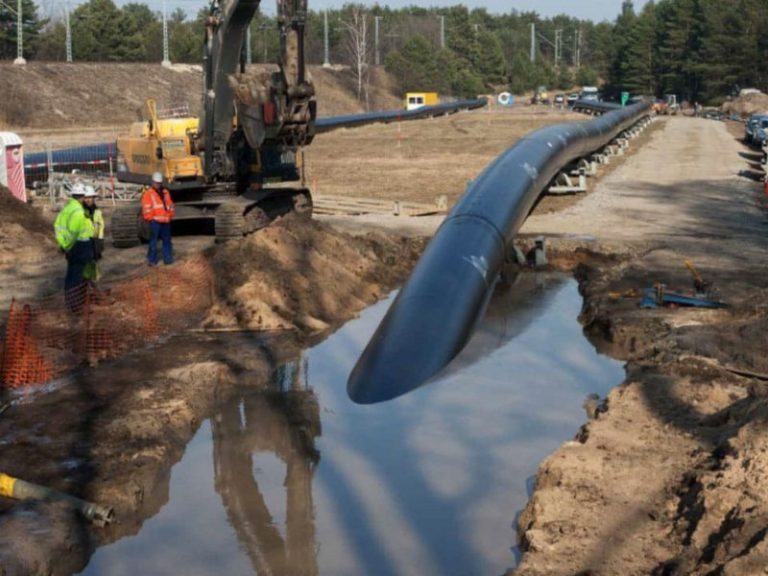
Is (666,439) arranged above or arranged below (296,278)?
below

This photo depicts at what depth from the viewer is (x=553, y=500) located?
29.4 ft

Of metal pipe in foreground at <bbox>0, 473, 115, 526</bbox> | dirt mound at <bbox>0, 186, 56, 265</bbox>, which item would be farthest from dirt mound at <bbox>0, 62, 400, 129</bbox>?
metal pipe in foreground at <bbox>0, 473, 115, 526</bbox>

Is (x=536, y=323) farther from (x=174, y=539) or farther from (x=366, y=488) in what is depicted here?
(x=174, y=539)

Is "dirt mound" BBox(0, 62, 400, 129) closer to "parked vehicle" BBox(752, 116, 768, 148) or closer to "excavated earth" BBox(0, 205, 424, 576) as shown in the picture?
"parked vehicle" BBox(752, 116, 768, 148)

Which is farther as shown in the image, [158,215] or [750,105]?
[750,105]

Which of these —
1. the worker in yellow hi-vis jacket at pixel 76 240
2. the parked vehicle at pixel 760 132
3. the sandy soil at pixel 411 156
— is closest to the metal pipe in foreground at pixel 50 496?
the worker in yellow hi-vis jacket at pixel 76 240

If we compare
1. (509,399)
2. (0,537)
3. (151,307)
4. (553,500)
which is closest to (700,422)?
(553,500)

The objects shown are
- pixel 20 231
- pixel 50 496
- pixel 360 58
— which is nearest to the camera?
pixel 50 496

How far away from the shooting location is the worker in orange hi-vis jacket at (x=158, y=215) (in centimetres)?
1745

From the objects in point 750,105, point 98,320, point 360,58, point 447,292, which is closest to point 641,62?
point 360,58

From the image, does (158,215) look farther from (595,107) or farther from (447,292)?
(595,107)

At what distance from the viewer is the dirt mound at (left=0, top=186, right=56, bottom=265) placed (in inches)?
799

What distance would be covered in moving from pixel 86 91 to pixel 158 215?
57.2 meters

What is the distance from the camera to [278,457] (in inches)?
437
